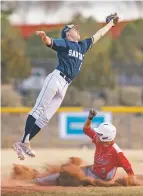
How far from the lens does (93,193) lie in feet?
23.1

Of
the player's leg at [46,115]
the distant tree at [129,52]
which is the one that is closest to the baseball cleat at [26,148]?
the player's leg at [46,115]

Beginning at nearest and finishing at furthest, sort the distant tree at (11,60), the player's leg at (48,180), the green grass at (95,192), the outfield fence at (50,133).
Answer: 1. the green grass at (95,192)
2. the player's leg at (48,180)
3. the outfield fence at (50,133)
4. the distant tree at (11,60)

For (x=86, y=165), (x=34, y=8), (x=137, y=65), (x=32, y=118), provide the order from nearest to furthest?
(x=32, y=118)
(x=86, y=165)
(x=34, y=8)
(x=137, y=65)

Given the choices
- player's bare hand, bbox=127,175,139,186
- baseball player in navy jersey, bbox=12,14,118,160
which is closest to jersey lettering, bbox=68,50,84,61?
baseball player in navy jersey, bbox=12,14,118,160

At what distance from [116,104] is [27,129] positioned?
1707 centimetres

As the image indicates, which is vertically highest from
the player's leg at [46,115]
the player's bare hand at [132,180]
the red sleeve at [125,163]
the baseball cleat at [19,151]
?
the player's leg at [46,115]

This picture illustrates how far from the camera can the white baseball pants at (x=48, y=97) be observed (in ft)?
23.1

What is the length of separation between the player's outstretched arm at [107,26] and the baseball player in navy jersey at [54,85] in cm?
28

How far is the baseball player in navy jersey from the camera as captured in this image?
7031mm

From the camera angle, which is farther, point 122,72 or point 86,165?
point 122,72

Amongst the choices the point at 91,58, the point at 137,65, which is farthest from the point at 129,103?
the point at 137,65

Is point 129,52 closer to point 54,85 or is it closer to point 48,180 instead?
point 48,180

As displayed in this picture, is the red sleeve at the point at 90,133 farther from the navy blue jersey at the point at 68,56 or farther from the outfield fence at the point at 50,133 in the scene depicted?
the outfield fence at the point at 50,133

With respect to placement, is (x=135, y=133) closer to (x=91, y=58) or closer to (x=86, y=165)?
(x=91, y=58)
